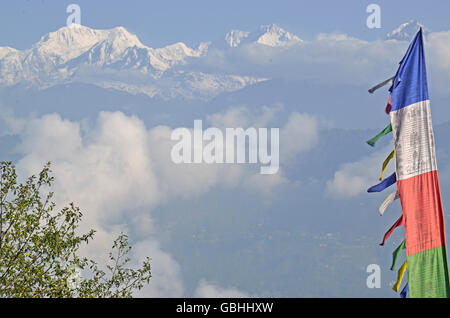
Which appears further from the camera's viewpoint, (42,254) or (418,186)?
(42,254)

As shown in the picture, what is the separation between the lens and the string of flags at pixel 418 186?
13.9 m

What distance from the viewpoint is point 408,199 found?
14125mm

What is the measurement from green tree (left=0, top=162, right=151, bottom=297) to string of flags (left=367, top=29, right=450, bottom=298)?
1293 cm

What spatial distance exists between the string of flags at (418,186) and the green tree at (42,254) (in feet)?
42.4

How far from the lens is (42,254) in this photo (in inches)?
890

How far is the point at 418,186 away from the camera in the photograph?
1409cm

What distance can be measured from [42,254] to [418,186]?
1483 centimetres

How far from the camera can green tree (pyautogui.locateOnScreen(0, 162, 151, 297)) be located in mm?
21328

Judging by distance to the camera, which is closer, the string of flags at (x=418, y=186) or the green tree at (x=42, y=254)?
the string of flags at (x=418, y=186)

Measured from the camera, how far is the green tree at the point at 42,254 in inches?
840
